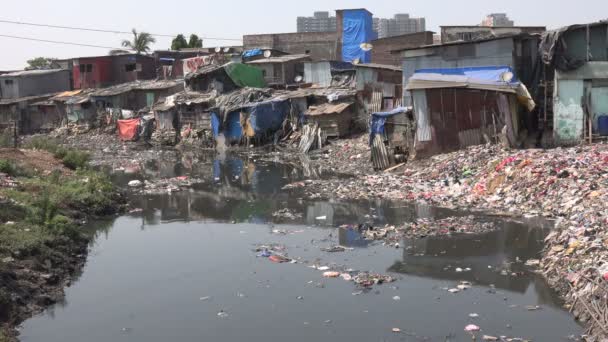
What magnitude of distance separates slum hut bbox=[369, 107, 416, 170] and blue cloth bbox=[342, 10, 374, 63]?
17062mm

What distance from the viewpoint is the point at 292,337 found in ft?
25.8

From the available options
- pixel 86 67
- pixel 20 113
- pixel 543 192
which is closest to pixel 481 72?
pixel 543 192

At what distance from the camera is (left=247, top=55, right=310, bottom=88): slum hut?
33969 millimetres

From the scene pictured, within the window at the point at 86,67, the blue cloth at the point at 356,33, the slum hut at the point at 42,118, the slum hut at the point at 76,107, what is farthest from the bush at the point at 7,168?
the window at the point at 86,67

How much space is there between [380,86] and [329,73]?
15.3 ft

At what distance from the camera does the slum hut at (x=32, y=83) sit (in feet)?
134

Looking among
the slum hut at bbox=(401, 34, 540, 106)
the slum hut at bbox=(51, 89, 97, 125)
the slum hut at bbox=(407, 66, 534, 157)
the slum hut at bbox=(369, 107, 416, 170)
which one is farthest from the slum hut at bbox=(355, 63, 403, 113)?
the slum hut at bbox=(51, 89, 97, 125)

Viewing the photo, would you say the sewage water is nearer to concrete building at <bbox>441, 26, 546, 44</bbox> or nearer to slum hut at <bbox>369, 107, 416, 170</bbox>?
slum hut at <bbox>369, 107, 416, 170</bbox>

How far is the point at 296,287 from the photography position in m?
9.56

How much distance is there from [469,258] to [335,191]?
21.1 feet

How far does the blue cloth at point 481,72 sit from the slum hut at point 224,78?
1490cm

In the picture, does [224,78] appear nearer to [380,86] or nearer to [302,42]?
[380,86]

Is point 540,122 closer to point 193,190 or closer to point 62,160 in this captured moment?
point 193,190

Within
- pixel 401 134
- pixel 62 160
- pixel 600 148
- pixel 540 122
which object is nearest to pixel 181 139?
pixel 62 160
